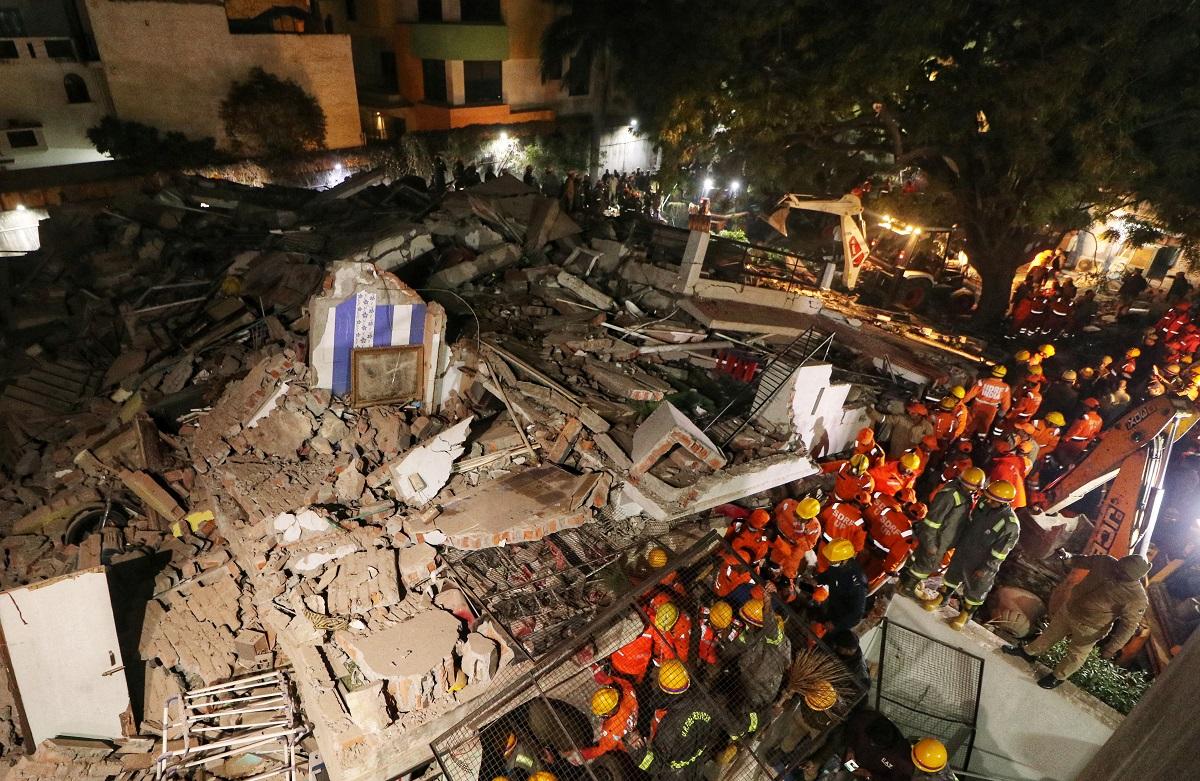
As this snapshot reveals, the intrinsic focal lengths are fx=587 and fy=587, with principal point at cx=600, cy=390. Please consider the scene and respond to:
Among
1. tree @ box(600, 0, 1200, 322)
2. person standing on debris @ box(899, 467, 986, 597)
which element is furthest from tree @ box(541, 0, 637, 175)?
person standing on debris @ box(899, 467, 986, 597)

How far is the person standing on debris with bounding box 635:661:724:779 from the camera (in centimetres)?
543

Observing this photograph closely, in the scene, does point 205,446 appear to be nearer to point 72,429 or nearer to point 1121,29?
point 72,429

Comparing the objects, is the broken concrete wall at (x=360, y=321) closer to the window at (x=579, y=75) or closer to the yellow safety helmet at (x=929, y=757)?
the yellow safety helmet at (x=929, y=757)

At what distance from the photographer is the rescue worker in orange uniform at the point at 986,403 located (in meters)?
9.71

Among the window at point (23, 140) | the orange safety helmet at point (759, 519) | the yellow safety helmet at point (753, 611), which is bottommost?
the yellow safety helmet at point (753, 611)

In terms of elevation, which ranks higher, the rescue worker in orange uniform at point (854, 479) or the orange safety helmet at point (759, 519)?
the rescue worker in orange uniform at point (854, 479)

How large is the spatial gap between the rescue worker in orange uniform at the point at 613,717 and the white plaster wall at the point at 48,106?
23.2m

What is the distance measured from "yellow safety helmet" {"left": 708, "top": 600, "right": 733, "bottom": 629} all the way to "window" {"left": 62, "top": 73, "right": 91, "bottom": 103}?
79.7ft

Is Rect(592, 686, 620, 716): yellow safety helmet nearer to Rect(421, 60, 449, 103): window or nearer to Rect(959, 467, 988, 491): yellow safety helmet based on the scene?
Rect(959, 467, 988, 491): yellow safety helmet

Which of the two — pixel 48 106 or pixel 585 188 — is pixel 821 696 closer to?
pixel 585 188

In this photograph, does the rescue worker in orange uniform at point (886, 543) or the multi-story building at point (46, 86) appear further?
the multi-story building at point (46, 86)

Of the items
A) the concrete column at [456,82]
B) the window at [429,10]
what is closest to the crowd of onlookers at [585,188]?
the concrete column at [456,82]

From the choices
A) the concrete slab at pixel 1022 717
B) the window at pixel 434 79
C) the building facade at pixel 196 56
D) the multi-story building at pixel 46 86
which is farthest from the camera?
the window at pixel 434 79

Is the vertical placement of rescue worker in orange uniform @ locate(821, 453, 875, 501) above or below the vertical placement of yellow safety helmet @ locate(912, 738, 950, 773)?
above
